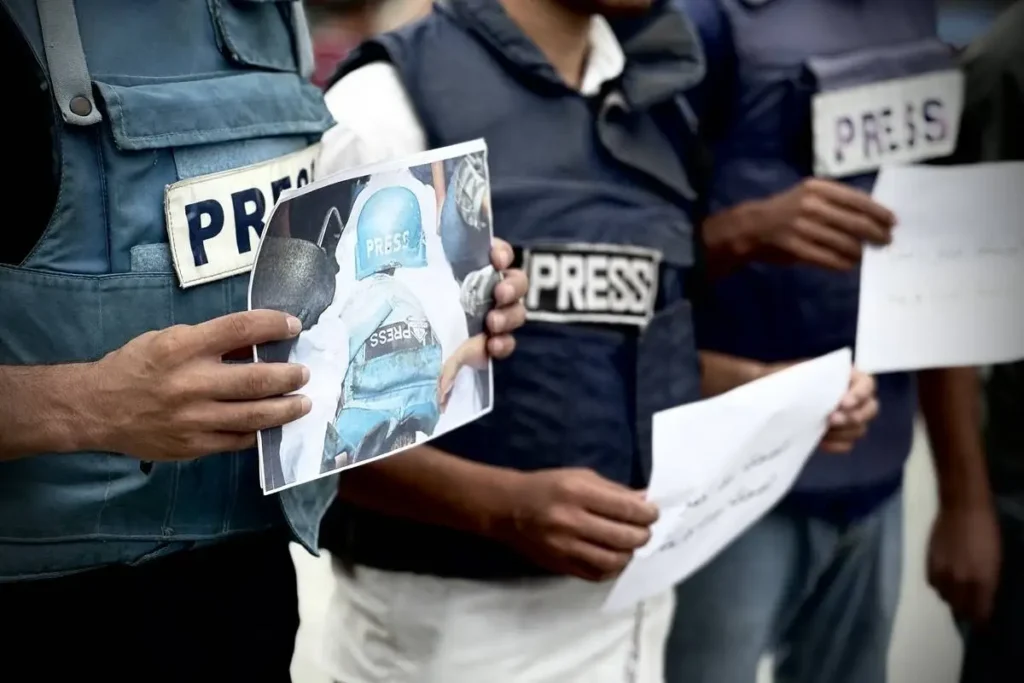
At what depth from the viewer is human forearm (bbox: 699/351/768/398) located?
0.93 meters

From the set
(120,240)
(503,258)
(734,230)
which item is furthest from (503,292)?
(734,230)

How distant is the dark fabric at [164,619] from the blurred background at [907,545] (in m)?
0.09

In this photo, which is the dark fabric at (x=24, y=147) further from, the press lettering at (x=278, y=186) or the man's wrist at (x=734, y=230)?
the man's wrist at (x=734, y=230)

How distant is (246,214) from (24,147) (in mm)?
115

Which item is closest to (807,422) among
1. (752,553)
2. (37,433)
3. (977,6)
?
(752,553)

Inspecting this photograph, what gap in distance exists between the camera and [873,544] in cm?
104

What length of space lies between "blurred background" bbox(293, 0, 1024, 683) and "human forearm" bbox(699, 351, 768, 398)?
0.79ft

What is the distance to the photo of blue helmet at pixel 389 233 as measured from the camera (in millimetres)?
526

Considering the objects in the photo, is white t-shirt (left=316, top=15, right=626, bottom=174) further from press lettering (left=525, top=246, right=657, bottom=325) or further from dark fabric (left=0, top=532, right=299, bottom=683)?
dark fabric (left=0, top=532, right=299, bottom=683)

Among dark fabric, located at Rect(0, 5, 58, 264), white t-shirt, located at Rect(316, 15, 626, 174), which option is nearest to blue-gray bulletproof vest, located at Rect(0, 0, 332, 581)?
dark fabric, located at Rect(0, 5, 58, 264)

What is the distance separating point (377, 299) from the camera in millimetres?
542

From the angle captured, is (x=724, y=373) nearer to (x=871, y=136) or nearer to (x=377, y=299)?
(x=871, y=136)

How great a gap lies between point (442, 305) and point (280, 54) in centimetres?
18

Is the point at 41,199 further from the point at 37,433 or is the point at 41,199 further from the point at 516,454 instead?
the point at 516,454
